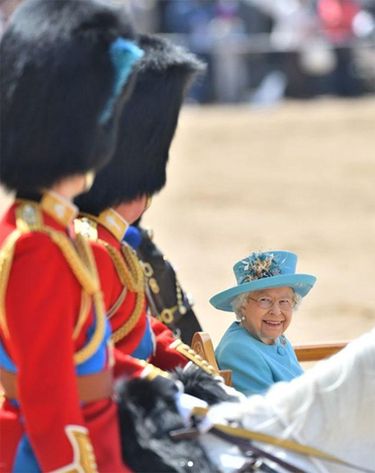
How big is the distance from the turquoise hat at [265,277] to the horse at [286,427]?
858 mm

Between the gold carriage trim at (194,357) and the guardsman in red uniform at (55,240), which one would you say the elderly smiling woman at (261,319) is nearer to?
the gold carriage trim at (194,357)

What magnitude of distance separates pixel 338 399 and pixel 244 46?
Answer: 13.9 meters

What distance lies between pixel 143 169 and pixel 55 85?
2.39 feet

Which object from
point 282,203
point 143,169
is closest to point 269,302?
point 143,169

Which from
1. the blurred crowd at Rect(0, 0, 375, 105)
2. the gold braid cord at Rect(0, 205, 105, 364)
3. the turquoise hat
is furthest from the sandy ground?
the gold braid cord at Rect(0, 205, 105, 364)

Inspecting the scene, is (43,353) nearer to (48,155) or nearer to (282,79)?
(48,155)

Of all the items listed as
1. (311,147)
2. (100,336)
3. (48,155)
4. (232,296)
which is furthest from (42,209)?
(311,147)

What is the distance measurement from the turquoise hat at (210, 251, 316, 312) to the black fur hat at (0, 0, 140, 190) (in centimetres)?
108

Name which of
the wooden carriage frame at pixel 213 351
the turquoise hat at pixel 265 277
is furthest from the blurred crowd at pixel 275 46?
the turquoise hat at pixel 265 277

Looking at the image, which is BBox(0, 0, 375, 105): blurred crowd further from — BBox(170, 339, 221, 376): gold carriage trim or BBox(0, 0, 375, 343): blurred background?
BBox(170, 339, 221, 376): gold carriage trim

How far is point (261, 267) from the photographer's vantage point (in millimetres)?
3611

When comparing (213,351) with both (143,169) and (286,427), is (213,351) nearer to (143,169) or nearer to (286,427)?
(143,169)

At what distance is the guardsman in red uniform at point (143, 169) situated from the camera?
3.05 metres

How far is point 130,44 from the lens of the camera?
255cm
